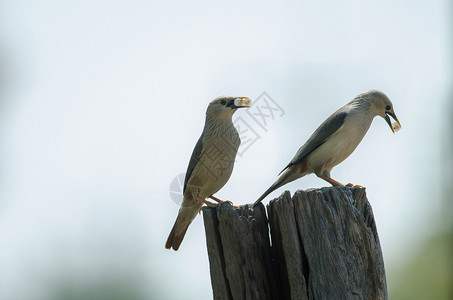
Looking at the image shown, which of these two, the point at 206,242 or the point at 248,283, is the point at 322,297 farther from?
the point at 206,242

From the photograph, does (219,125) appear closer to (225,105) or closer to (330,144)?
(225,105)

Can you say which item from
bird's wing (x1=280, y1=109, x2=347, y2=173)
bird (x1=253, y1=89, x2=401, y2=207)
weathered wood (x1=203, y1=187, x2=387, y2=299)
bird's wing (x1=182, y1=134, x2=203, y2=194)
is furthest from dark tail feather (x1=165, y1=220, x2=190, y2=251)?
weathered wood (x1=203, y1=187, x2=387, y2=299)

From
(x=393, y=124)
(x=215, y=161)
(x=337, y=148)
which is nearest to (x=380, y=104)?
(x=393, y=124)

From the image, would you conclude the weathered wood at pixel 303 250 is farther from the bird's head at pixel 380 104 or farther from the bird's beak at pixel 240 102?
the bird's head at pixel 380 104

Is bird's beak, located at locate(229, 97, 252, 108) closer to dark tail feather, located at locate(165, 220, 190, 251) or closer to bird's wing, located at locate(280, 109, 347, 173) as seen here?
bird's wing, located at locate(280, 109, 347, 173)

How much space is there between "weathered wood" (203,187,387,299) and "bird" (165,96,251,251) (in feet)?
7.52

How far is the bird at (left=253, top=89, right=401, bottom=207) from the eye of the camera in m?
5.89

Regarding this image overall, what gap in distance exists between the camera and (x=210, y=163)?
6148mm

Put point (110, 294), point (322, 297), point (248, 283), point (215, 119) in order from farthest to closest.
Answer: point (110, 294) < point (215, 119) < point (248, 283) < point (322, 297)

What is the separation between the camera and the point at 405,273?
821 inches

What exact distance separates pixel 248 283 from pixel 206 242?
0.50 meters

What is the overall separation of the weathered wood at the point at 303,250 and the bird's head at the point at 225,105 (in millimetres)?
2684

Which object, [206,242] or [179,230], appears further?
[179,230]

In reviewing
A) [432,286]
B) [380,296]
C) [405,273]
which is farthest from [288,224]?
[405,273]
